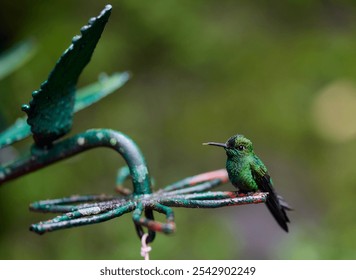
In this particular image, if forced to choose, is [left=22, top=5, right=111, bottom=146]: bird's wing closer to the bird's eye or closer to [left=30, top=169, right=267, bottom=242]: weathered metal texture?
[left=30, top=169, right=267, bottom=242]: weathered metal texture

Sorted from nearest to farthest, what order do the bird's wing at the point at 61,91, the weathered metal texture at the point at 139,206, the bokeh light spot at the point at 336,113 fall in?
the weathered metal texture at the point at 139,206 → the bird's wing at the point at 61,91 → the bokeh light spot at the point at 336,113

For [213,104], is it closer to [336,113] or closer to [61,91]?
[336,113]

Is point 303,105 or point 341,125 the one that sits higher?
point 303,105

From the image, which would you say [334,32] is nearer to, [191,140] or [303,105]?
[303,105]

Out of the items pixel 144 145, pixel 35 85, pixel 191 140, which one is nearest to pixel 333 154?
pixel 191 140

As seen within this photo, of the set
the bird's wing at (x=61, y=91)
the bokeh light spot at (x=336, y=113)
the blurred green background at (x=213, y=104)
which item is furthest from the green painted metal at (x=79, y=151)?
the bokeh light spot at (x=336, y=113)

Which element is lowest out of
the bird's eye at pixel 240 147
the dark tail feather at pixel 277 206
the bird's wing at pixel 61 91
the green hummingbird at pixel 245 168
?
the dark tail feather at pixel 277 206

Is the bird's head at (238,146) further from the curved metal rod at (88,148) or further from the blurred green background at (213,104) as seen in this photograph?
the blurred green background at (213,104)
